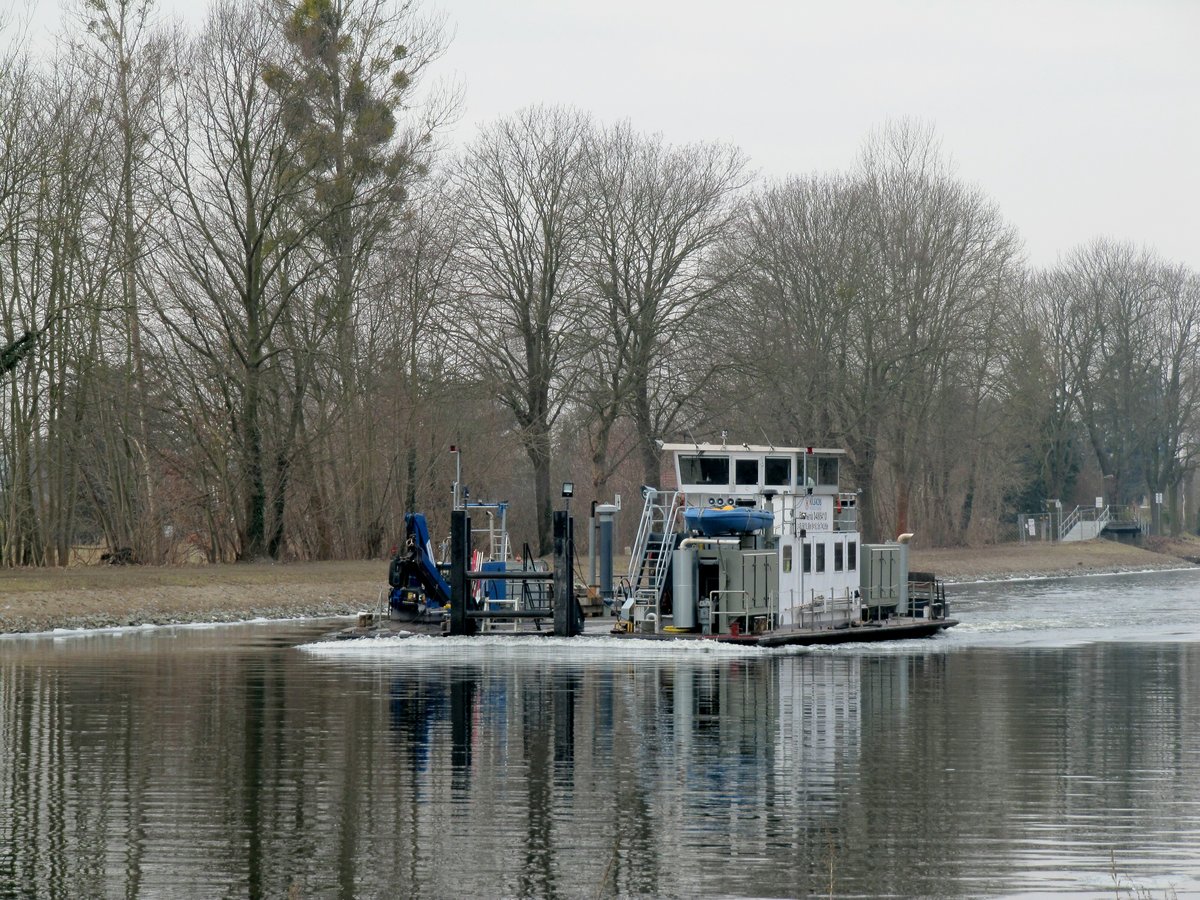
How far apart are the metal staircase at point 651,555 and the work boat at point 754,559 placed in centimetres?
3

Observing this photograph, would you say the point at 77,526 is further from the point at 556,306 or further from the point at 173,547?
the point at 556,306

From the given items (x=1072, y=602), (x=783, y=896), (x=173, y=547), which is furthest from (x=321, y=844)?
(x=1072, y=602)

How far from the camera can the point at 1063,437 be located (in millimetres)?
105000

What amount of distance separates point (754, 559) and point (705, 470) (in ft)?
10.9

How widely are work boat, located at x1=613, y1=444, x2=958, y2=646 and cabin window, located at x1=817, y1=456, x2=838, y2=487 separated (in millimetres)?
34

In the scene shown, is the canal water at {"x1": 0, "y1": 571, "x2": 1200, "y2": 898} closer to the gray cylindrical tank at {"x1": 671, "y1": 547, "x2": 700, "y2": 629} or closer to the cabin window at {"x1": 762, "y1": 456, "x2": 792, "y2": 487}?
the gray cylindrical tank at {"x1": 671, "y1": 547, "x2": 700, "y2": 629}

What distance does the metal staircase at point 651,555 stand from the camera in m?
38.5

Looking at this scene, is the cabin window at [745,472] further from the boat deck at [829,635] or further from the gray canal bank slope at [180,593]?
the gray canal bank slope at [180,593]

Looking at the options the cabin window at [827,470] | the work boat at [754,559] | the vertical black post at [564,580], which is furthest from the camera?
the cabin window at [827,470]

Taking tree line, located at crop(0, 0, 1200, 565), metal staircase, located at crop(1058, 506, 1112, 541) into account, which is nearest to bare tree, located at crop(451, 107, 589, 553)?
tree line, located at crop(0, 0, 1200, 565)

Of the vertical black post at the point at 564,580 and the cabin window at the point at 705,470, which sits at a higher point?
the cabin window at the point at 705,470

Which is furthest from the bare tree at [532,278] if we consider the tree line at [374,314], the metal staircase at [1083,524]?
the metal staircase at [1083,524]

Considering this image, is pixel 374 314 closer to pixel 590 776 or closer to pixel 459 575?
pixel 459 575

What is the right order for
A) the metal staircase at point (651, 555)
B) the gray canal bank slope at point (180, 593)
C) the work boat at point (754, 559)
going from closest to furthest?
the work boat at point (754, 559) < the metal staircase at point (651, 555) < the gray canal bank slope at point (180, 593)
